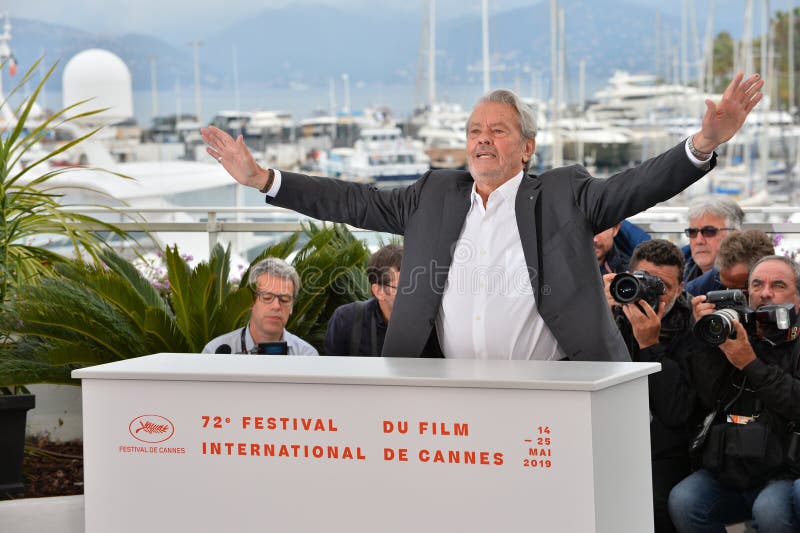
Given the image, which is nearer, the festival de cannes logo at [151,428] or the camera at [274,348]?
the festival de cannes logo at [151,428]

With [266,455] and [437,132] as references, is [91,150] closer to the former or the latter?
[266,455]

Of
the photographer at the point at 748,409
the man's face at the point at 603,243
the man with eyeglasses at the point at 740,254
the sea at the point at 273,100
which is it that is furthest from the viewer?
Answer: the sea at the point at 273,100

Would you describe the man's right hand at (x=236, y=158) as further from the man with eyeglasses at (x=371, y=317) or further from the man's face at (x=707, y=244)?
the man's face at (x=707, y=244)

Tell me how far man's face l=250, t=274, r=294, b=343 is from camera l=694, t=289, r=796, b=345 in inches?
69.6

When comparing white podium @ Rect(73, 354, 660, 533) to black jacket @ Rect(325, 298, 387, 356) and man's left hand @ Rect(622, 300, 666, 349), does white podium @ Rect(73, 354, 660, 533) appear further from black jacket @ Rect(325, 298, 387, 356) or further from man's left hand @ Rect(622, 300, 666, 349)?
black jacket @ Rect(325, 298, 387, 356)

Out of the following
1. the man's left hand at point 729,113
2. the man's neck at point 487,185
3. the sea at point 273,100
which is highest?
the sea at point 273,100

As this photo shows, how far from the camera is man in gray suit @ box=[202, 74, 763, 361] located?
300 cm

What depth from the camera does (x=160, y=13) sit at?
297 feet

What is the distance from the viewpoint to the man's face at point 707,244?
17.2 ft

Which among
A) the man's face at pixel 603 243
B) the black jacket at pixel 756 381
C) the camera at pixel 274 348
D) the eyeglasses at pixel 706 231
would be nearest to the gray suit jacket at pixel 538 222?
the camera at pixel 274 348

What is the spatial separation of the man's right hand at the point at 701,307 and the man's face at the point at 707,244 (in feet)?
5.15

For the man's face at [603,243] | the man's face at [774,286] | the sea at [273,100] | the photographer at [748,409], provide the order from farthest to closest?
the sea at [273,100], the man's face at [603,243], the man's face at [774,286], the photographer at [748,409]

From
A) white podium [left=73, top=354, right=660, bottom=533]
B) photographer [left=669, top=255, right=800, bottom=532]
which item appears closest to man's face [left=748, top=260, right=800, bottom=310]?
photographer [left=669, top=255, right=800, bottom=532]

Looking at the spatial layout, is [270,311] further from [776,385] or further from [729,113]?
[729,113]
